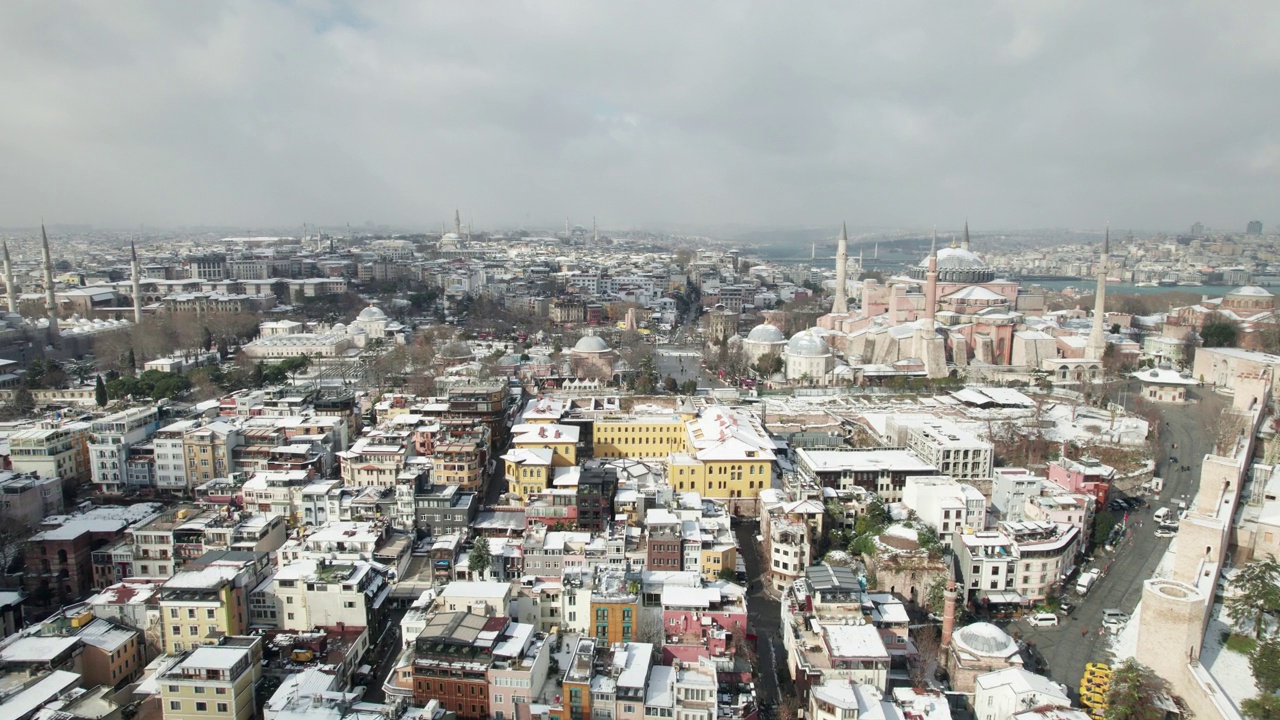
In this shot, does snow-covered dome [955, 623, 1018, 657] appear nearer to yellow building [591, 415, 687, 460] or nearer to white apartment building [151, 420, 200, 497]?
Answer: yellow building [591, 415, 687, 460]

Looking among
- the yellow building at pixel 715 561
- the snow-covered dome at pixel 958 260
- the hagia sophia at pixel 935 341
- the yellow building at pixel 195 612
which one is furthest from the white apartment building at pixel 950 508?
the snow-covered dome at pixel 958 260

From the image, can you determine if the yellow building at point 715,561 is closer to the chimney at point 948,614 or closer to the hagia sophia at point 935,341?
the chimney at point 948,614

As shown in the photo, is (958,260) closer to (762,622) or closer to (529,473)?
(529,473)

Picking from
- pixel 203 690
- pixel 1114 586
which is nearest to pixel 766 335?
pixel 1114 586

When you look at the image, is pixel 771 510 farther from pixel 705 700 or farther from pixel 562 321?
pixel 562 321

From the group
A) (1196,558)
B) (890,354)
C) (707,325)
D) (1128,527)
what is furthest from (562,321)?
(1196,558)

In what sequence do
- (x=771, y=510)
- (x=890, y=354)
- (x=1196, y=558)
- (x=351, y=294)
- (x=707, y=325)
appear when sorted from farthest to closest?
(x=351, y=294)
(x=707, y=325)
(x=890, y=354)
(x=771, y=510)
(x=1196, y=558)
